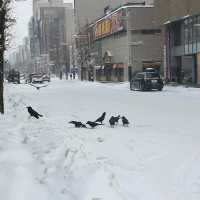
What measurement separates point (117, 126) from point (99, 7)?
106021mm

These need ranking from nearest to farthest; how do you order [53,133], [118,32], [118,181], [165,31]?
[118,181] → [53,133] → [165,31] → [118,32]

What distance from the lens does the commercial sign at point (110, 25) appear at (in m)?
74.9

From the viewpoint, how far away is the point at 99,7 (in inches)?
4707

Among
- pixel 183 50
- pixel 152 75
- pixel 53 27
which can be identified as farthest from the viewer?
pixel 53 27

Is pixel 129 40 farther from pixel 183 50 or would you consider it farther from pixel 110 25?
pixel 183 50

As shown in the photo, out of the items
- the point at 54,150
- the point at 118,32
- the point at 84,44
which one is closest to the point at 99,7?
the point at 84,44

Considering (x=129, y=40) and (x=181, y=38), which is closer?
(x=181, y=38)

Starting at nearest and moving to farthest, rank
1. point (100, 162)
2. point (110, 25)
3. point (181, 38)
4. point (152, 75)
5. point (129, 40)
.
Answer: point (100, 162) → point (152, 75) → point (181, 38) → point (129, 40) → point (110, 25)

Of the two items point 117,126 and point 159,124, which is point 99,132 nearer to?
point 117,126

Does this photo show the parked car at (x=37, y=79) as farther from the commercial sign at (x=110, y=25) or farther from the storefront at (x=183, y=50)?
the storefront at (x=183, y=50)

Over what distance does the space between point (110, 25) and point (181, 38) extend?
27.9 metres

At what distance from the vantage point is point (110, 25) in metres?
82.9

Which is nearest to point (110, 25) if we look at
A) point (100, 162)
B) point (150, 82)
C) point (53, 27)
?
point (150, 82)

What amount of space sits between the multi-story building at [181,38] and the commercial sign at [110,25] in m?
15.5
